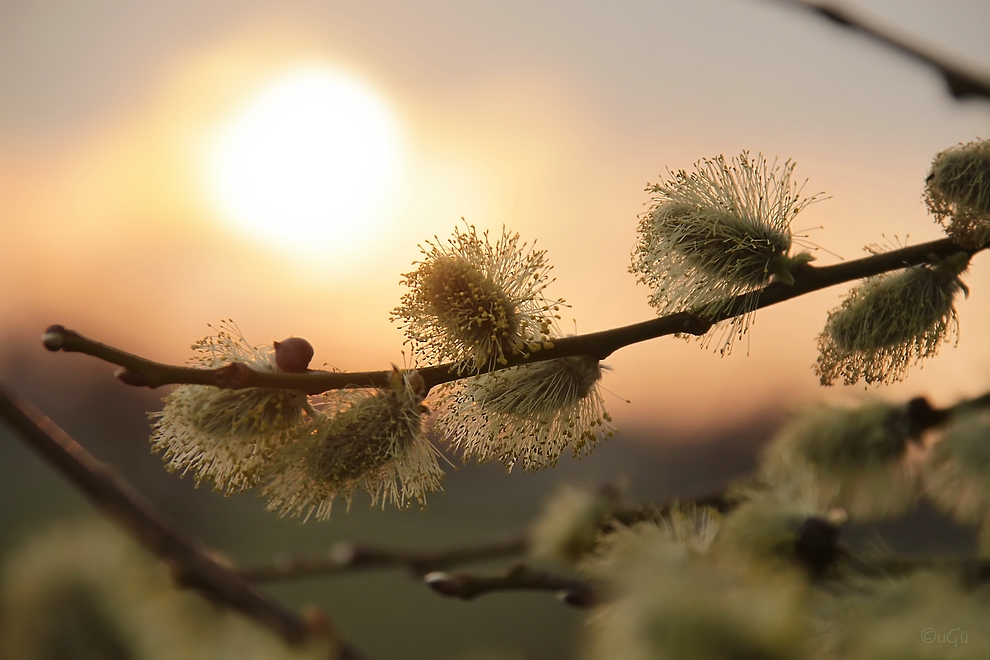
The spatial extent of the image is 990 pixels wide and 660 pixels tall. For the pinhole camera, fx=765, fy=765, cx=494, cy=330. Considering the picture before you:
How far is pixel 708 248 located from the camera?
672mm

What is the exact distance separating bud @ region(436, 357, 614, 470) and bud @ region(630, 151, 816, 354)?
0.10 m

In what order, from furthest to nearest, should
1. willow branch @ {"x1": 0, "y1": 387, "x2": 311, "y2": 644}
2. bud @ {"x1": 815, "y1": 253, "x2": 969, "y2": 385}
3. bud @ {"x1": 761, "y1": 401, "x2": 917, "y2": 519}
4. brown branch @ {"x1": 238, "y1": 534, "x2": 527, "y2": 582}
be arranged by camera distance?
bud @ {"x1": 815, "y1": 253, "x2": 969, "y2": 385} → bud @ {"x1": 761, "y1": 401, "x2": 917, "y2": 519} → brown branch @ {"x1": 238, "y1": 534, "x2": 527, "y2": 582} → willow branch @ {"x1": 0, "y1": 387, "x2": 311, "y2": 644}

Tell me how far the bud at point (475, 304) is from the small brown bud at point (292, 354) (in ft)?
0.26

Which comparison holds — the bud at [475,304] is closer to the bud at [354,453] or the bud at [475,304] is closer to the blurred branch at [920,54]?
the bud at [354,453]

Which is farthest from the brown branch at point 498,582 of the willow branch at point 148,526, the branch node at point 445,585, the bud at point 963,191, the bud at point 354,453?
the bud at point 963,191

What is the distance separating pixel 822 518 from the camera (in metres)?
0.44

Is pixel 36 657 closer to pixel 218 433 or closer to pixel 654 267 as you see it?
pixel 218 433

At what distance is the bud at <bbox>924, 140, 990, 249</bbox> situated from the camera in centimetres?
60

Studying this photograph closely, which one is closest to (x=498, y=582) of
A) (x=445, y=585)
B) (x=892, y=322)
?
(x=445, y=585)

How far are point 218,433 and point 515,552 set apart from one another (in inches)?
11.3

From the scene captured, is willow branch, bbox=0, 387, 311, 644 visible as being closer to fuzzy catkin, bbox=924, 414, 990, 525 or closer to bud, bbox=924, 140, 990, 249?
fuzzy catkin, bbox=924, 414, 990, 525

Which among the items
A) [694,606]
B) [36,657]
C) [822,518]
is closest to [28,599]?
[36,657]

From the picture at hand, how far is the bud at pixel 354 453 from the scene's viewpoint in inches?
23.6

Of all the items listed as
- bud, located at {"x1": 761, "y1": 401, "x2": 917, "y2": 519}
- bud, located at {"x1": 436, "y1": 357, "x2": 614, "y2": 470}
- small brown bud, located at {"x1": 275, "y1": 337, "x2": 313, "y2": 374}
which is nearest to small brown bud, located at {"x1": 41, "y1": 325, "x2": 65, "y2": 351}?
small brown bud, located at {"x1": 275, "y1": 337, "x2": 313, "y2": 374}
